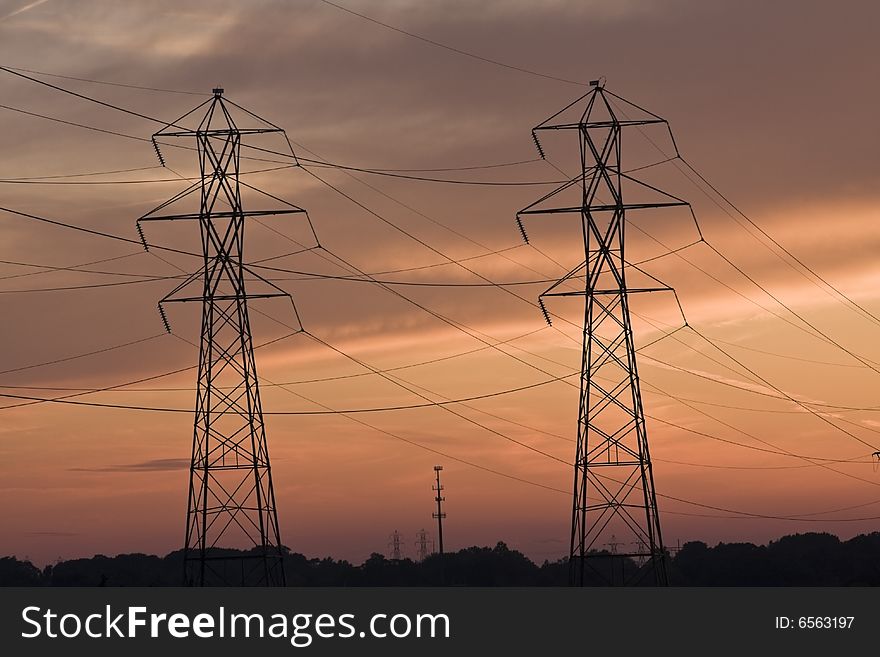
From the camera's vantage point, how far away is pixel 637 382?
65.8 metres

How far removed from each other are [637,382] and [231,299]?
1839cm
